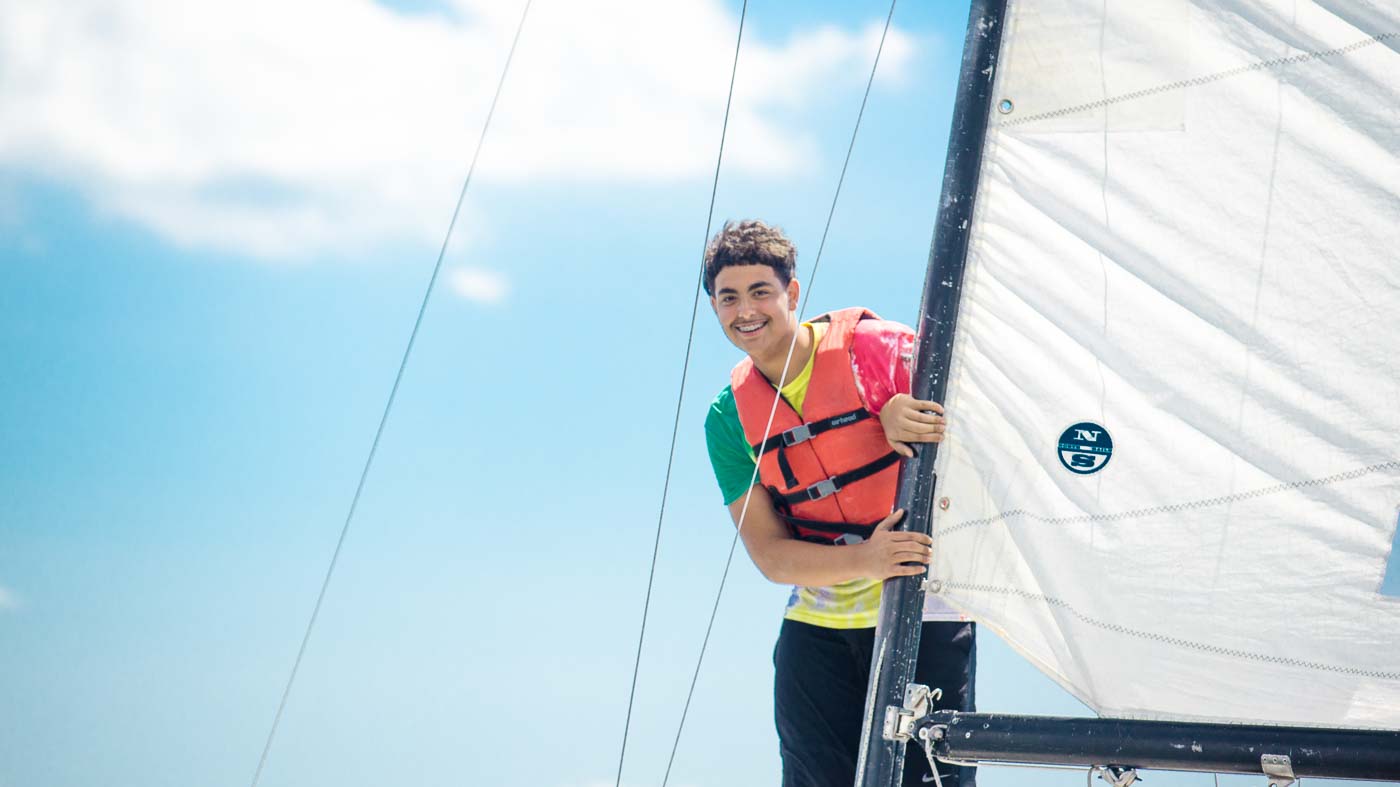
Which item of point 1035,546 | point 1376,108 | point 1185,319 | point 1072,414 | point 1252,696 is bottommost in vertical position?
point 1252,696

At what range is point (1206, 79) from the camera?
7.18ft

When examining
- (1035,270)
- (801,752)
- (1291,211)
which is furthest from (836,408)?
(1291,211)

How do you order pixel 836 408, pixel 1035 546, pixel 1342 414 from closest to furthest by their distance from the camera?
pixel 1342 414 → pixel 1035 546 → pixel 836 408

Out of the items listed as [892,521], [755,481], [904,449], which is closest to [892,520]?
[892,521]

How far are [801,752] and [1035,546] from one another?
75 cm

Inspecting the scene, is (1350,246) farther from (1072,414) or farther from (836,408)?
(836,408)

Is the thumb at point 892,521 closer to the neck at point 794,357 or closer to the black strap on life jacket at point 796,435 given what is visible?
the black strap on life jacket at point 796,435

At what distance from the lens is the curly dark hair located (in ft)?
9.03

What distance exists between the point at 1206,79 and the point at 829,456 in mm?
987

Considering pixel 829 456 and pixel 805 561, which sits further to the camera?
pixel 829 456

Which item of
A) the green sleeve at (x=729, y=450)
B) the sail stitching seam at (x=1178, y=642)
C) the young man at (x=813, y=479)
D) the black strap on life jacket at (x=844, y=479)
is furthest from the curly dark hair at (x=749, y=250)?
the sail stitching seam at (x=1178, y=642)

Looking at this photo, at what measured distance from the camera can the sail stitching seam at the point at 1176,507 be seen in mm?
2078

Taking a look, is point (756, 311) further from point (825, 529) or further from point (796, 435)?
point (825, 529)

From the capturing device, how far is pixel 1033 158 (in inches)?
88.8
